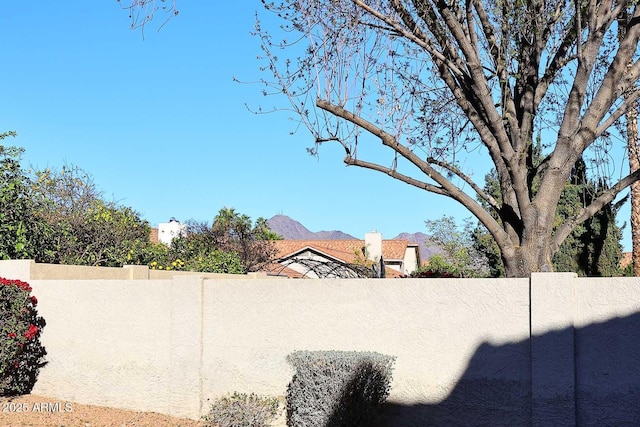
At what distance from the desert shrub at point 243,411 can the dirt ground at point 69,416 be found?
59 centimetres

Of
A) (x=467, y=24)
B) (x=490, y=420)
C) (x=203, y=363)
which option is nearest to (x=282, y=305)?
(x=203, y=363)

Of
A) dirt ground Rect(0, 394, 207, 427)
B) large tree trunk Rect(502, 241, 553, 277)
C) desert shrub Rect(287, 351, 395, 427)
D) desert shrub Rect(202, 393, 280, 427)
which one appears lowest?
dirt ground Rect(0, 394, 207, 427)

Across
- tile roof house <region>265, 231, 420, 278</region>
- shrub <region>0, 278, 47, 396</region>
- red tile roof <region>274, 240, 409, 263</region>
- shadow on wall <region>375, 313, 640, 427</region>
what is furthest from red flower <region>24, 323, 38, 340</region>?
red tile roof <region>274, 240, 409, 263</region>

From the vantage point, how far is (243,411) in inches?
371

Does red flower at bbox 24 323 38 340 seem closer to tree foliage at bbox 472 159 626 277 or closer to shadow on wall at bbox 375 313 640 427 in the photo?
shadow on wall at bbox 375 313 640 427

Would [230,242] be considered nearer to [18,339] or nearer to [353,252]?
[353,252]

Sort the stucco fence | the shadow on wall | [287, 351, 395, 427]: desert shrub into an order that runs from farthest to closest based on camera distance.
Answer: [287, 351, 395, 427]: desert shrub < the stucco fence < the shadow on wall

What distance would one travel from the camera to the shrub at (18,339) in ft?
35.9

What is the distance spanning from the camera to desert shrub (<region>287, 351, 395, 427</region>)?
8.46 m

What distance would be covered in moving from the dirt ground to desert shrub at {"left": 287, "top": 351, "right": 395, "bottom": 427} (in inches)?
78.9

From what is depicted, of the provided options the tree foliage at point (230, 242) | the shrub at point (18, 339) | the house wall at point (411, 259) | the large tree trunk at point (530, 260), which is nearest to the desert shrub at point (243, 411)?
the shrub at point (18, 339)

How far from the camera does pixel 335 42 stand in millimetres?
11461

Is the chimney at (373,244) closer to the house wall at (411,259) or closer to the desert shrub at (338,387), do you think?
the house wall at (411,259)

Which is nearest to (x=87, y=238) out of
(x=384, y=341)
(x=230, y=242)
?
(x=384, y=341)
